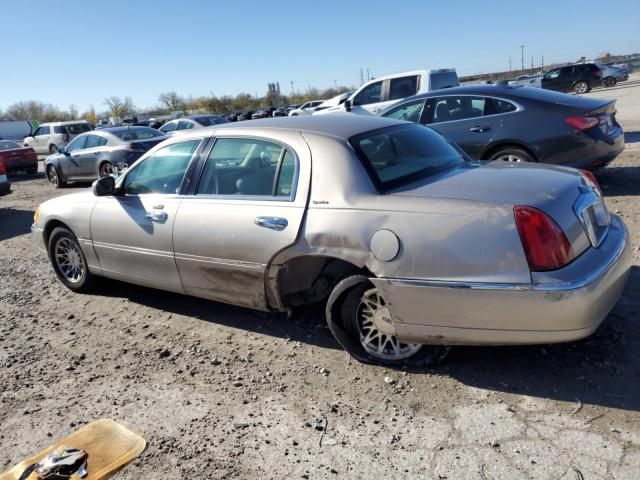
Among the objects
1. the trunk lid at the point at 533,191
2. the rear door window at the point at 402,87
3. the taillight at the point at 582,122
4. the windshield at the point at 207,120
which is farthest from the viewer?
the windshield at the point at 207,120

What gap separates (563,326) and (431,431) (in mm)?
892

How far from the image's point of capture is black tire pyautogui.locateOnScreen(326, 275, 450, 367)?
11.2 feet

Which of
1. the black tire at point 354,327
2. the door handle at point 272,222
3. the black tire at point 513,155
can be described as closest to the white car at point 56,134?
the black tire at point 513,155

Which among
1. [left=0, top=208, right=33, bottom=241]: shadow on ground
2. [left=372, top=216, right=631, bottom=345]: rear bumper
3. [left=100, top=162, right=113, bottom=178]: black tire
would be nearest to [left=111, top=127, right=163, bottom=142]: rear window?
[left=100, top=162, right=113, bottom=178]: black tire

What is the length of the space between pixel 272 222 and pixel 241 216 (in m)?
0.31

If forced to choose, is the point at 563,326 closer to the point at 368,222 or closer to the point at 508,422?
the point at 508,422

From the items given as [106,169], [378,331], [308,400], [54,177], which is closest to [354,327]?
[378,331]

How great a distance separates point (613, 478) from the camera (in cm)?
238

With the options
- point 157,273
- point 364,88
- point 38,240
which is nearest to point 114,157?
point 364,88

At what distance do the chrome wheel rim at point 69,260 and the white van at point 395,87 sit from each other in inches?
296

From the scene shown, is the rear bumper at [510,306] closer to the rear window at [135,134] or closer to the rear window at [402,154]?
the rear window at [402,154]

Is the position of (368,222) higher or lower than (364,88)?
lower

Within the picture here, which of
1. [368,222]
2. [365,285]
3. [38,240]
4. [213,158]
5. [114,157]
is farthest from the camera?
[114,157]

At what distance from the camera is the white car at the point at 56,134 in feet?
83.1
